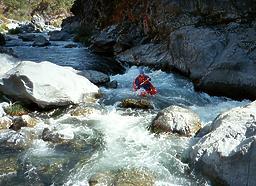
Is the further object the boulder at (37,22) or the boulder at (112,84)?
the boulder at (37,22)

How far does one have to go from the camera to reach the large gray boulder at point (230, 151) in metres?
8.60

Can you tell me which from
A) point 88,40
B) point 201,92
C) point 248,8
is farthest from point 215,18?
point 88,40

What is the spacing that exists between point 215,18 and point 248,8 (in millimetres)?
1843

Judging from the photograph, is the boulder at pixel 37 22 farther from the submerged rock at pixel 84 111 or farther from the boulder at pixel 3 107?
the submerged rock at pixel 84 111

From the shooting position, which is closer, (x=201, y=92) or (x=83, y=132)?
(x=83, y=132)

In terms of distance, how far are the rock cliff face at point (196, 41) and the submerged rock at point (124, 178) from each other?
823 centimetres

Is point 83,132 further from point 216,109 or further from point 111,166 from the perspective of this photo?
point 216,109

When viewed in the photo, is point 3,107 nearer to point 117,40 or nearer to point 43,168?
point 43,168

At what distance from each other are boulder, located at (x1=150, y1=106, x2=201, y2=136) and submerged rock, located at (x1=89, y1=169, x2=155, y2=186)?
274cm

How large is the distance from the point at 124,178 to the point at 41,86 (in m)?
6.85

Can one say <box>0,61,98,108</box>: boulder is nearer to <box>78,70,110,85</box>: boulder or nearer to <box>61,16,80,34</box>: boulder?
<box>78,70,110,85</box>: boulder

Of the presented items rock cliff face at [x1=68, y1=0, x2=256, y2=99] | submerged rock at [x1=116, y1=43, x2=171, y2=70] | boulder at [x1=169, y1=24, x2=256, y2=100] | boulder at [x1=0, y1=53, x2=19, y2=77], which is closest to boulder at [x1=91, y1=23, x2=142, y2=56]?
rock cliff face at [x1=68, y1=0, x2=256, y2=99]

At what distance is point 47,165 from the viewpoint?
10.5 m

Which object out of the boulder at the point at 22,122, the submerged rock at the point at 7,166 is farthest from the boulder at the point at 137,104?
the submerged rock at the point at 7,166
